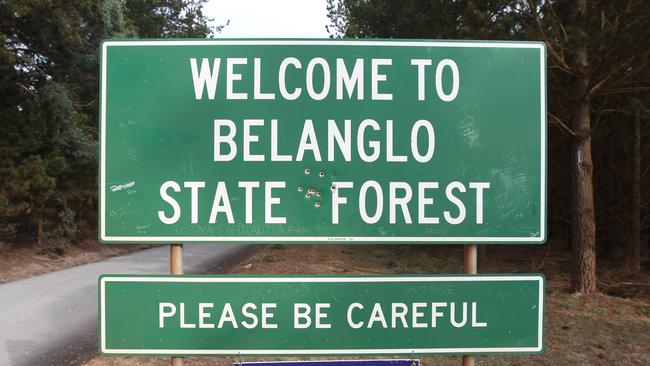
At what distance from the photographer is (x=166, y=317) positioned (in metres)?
2.34

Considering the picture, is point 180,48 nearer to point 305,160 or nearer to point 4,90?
point 305,160

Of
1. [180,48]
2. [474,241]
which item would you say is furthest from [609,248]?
[180,48]

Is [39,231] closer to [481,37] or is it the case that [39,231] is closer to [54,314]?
[54,314]

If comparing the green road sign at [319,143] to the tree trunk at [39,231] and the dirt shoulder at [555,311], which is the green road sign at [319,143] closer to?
A: the dirt shoulder at [555,311]

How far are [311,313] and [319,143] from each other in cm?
87

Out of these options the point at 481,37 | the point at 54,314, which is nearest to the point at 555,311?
the point at 481,37

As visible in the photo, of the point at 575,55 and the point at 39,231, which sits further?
the point at 39,231

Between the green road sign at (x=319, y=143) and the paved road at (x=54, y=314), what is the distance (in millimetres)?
4387

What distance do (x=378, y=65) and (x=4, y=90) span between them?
1443cm

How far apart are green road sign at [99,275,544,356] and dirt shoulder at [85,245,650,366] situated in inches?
64.9

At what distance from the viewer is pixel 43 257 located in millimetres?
14156

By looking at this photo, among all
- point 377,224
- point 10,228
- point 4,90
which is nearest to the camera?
point 377,224

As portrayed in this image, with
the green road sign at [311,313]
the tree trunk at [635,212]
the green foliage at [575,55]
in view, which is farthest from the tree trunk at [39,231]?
the tree trunk at [635,212]

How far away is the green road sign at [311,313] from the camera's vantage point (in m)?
2.34
